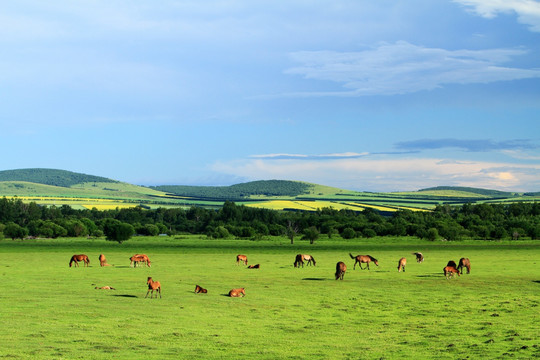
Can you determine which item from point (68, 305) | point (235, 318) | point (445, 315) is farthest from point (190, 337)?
point (445, 315)

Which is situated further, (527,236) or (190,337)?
(527,236)

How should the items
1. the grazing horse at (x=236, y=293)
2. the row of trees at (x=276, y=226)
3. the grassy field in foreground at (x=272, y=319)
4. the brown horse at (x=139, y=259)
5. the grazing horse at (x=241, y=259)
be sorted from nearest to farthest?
the grassy field in foreground at (x=272, y=319)
the grazing horse at (x=236, y=293)
the brown horse at (x=139, y=259)
the grazing horse at (x=241, y=259)
the row of trees at (x=276, y=226)

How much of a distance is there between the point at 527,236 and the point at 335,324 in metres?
118

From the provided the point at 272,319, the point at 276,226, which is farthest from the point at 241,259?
the point at 276,226

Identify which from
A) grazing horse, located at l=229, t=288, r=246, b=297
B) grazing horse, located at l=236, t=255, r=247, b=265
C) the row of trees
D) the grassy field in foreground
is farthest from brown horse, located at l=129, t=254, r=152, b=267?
the row of trees

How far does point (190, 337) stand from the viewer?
2031 cm

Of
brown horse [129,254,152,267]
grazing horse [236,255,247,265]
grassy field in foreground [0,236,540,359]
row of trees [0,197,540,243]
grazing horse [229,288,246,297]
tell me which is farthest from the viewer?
row of trees [0,197,540,243]

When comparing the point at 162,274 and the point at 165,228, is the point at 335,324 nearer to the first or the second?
the point at 162,274

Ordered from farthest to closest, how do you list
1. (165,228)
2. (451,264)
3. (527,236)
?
(165,228) < (527,236) < (451,264)

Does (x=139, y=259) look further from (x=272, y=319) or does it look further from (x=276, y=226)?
(x=276, y=226)

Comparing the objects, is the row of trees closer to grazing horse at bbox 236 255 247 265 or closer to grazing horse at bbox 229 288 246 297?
grazing horse at bbox 236 255 247 265

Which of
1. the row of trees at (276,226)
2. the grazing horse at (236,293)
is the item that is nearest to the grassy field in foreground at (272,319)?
the grazing horse at (236,293)

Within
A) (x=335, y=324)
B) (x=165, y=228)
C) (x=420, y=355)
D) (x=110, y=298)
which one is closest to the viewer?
(x=420, y=355)

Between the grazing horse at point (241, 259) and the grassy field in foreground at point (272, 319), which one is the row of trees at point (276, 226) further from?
the grassy field in foreground at point (272, 319)
